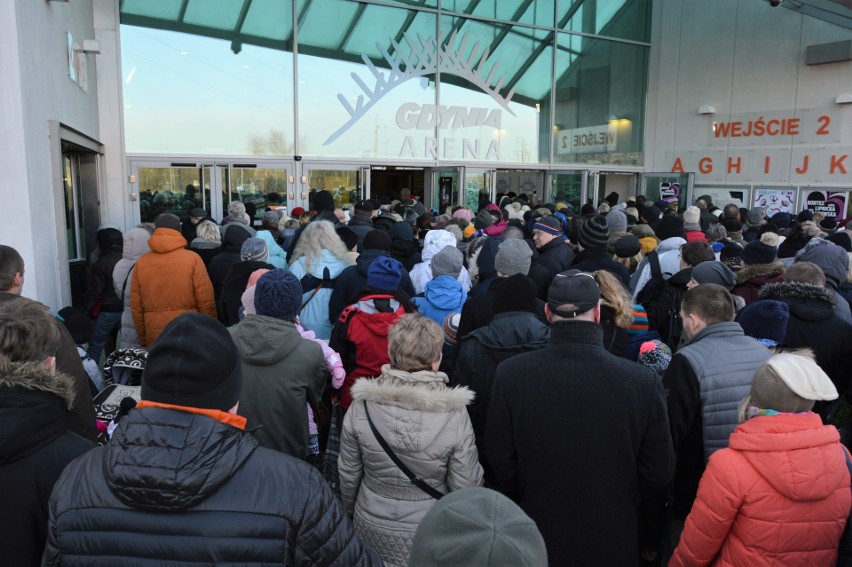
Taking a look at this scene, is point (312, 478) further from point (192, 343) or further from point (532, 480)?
point (532, 480)

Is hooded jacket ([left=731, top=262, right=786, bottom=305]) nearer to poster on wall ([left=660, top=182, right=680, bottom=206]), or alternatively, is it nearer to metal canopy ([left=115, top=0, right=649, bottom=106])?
metal canopy ([left=115, top=0, right=649, bottom=106])

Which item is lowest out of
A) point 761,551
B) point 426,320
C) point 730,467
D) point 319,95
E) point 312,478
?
point 761,551

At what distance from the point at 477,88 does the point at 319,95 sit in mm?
3786

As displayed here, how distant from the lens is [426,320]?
2.69 m

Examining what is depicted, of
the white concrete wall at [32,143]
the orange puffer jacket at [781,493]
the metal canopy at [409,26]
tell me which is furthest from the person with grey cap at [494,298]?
the metal canopy at [409,26]

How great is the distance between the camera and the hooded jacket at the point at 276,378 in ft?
9.34

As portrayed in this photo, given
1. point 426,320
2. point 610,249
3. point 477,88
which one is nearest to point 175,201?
point 477,88

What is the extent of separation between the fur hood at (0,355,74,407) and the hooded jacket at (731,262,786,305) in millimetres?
4296

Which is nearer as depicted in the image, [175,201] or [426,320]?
[426,320]

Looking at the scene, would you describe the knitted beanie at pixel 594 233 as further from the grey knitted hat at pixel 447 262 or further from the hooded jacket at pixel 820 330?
the hooded jacket at pixel 820 330

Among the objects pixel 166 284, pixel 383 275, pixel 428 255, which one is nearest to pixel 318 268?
pixel 383 275

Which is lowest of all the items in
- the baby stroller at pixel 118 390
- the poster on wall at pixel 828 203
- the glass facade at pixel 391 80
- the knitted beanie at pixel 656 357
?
the baby stroller at pixel 118 390

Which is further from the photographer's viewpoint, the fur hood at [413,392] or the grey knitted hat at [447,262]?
the grey knitted hat at [447,262]

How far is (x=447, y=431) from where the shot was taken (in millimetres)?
2418
